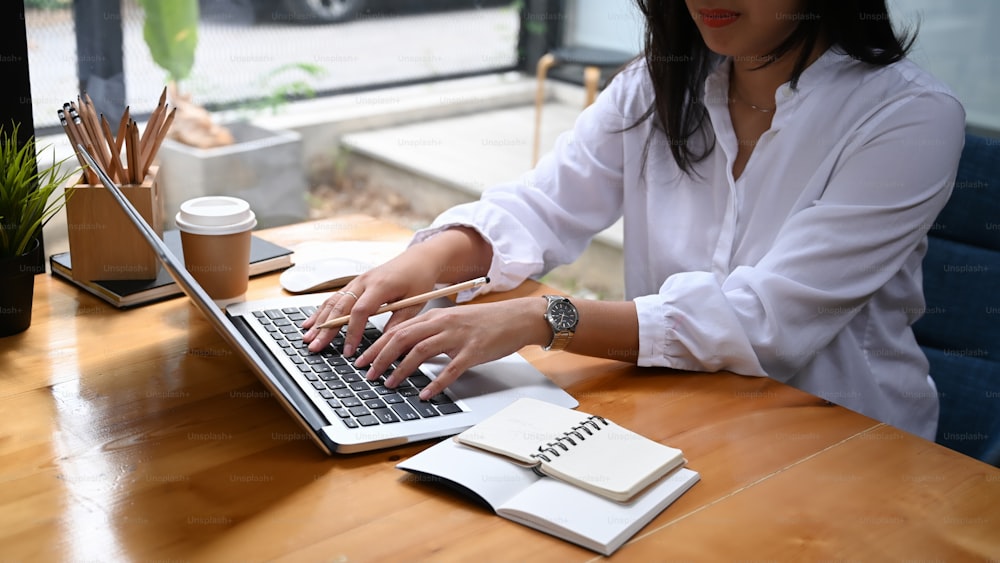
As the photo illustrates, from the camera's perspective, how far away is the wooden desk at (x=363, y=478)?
0.76m

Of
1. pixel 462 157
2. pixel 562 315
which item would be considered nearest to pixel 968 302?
pixel 562 315

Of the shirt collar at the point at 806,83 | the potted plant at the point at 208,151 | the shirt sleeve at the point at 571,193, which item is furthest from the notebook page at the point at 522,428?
the potted plant at the point at 208,151

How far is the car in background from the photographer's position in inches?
114

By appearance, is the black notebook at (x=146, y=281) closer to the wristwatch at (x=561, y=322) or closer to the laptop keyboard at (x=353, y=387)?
the laptop keyboard at (x=353, y=387)

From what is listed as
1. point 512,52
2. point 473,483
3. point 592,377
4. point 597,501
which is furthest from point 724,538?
point 512,52

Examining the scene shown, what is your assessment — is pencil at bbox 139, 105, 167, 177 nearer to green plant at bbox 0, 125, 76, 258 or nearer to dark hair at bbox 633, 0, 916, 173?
green plant at bbox 0, 125, 76, 258

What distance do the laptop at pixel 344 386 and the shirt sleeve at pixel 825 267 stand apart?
0.18 m

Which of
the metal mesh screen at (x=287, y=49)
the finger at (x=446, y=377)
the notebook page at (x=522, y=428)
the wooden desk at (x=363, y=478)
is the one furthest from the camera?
the metal mesh screen at (x=287, y=49)

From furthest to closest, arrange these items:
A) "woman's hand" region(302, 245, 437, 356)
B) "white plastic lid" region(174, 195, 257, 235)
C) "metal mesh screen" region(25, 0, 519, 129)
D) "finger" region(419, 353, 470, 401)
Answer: "metal mesh screen" region(25, 0, 519, 129)
"white plastic lid" region(174, 195, 257, 235)
"woman's hand" region(302, 245, 437, 356)
"finger" region(419, 353, 470, 401)

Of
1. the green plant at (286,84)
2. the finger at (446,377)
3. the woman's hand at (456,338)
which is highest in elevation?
the green plant at (286,84)

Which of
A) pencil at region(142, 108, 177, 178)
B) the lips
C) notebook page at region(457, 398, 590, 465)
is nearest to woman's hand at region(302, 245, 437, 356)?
notebook page at region(457, 398, 590, 465)

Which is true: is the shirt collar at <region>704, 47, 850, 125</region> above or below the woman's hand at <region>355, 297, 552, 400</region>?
above

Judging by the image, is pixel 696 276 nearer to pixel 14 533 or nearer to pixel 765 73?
pixel 765 73

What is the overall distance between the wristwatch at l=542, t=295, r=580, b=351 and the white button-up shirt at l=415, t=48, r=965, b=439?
0.08 metres
